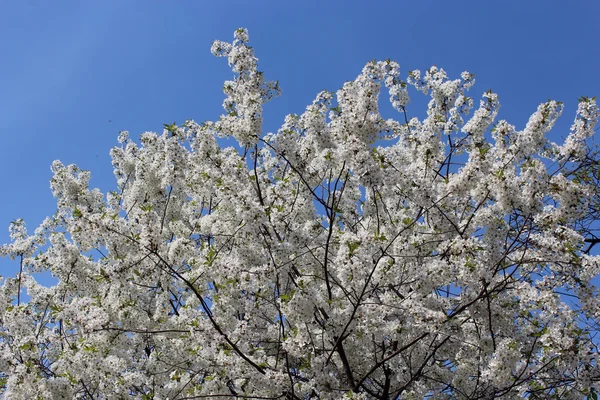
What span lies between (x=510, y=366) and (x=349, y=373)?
86.2 inches

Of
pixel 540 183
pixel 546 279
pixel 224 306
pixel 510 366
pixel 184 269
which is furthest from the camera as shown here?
pixel 184 269

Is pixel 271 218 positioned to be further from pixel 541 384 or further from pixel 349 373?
pixel 541 384

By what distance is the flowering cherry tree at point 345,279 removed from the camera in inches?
281

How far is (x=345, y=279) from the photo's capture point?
7051 millimetres

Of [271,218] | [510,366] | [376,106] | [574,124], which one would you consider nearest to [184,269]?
[271,218]

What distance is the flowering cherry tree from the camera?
23.4 ft

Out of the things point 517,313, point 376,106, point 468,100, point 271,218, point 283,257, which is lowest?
point 517,313

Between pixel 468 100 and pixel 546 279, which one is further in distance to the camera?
pixel 468 100

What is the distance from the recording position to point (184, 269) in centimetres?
977

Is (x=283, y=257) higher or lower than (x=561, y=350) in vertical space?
higher

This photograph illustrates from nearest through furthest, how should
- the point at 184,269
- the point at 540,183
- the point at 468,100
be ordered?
1. the point at 540,183
2. the point at 184,269
3. the point at 468,100

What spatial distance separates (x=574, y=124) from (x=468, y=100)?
10.1 feet

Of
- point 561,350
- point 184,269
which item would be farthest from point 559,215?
point 184,269

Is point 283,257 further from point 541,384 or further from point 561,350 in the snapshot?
point 541,384
